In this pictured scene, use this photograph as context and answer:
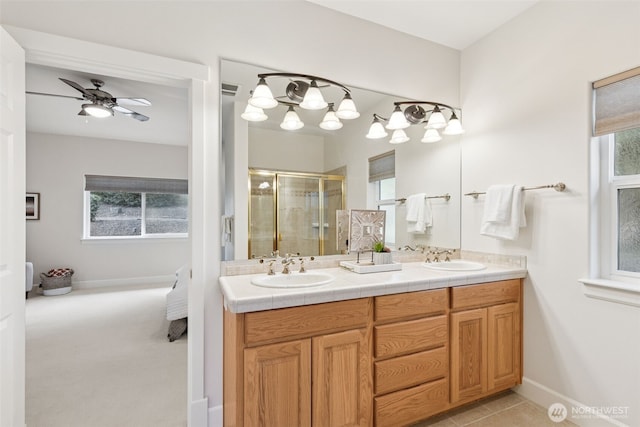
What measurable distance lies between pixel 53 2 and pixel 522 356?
354cm

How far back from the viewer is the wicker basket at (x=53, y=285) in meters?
4.74

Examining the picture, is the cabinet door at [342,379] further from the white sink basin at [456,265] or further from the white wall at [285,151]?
the white wall at [285,151]

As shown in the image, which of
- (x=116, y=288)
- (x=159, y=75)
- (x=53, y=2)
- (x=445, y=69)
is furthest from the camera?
(x=116, y=288)

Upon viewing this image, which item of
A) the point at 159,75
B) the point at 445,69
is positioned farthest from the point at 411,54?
the point at 159,75

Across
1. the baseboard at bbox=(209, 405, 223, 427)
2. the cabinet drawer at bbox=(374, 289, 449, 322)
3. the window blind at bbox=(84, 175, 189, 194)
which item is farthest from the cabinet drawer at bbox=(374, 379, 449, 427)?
the window blind at bbox=(84, 175, 189, 194)

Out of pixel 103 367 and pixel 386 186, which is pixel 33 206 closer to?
pixel 103 367

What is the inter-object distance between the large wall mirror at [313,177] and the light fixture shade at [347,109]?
132 millimetres

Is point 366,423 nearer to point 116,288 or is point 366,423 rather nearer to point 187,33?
point 187,33

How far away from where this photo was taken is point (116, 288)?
17.3ft

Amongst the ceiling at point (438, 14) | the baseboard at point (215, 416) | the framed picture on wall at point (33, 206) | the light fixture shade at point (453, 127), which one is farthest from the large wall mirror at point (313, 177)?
the framed picture on wall at point (33, 206)

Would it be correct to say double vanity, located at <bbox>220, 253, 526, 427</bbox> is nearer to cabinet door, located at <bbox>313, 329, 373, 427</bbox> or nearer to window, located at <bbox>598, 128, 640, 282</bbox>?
cabinet door, located at <bbox>313, 329, 373, 427</bbox>

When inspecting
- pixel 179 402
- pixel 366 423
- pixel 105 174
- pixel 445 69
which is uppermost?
pixel 445 69

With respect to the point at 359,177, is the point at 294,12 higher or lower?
higher

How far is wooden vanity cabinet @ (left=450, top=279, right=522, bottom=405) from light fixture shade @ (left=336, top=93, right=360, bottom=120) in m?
1.37
